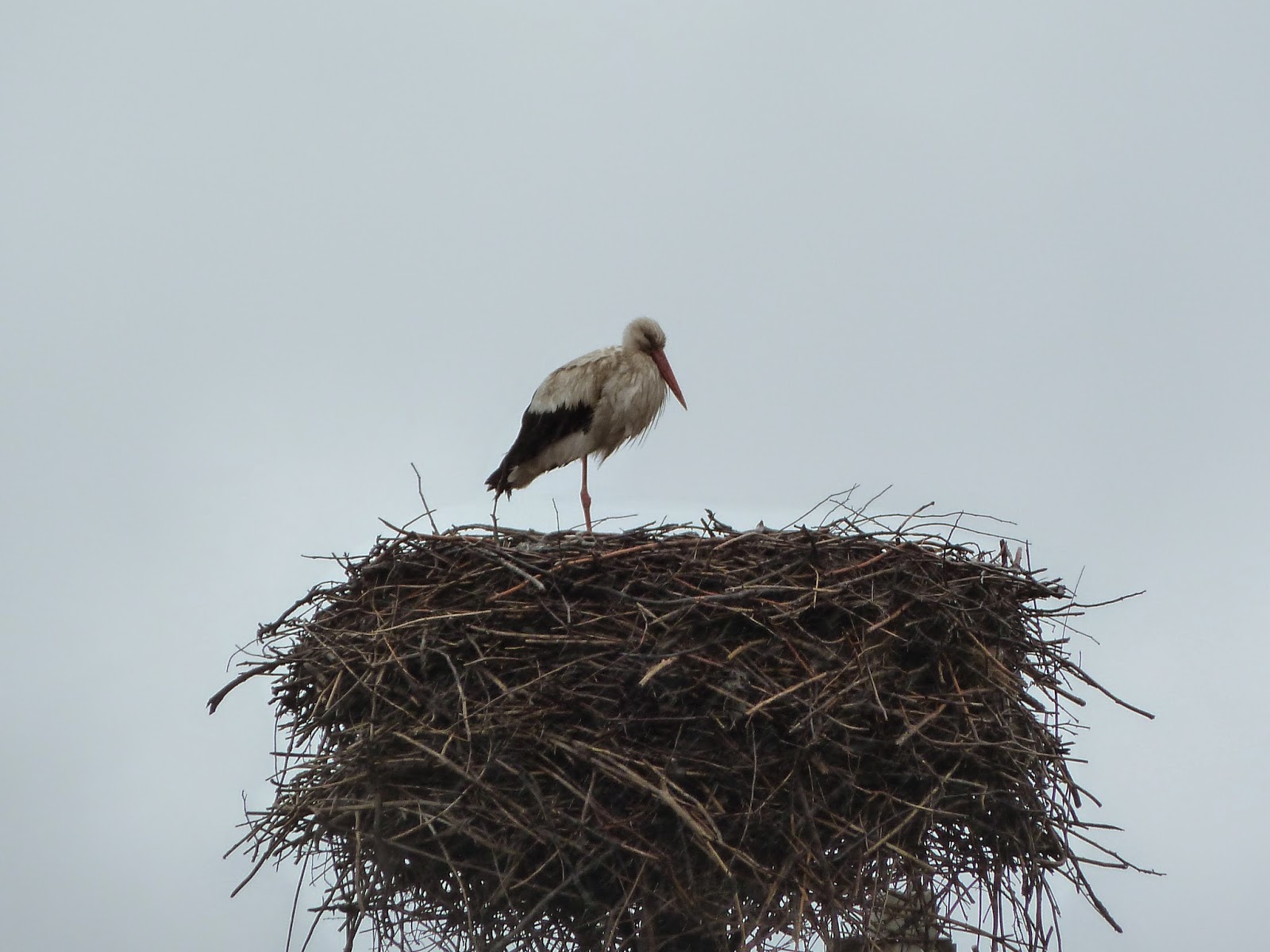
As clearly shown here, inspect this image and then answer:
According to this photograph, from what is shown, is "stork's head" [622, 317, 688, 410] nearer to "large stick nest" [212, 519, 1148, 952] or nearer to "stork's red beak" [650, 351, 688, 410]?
"stork's red beak" [650, 351, 688, 410]

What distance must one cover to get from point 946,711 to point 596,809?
1.27 metres

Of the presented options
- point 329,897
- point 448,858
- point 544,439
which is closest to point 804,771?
point 448,858

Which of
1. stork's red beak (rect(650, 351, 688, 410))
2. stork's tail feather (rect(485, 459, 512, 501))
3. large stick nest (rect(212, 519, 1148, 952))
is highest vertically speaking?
stork's red beak (rect(650, 351, 688, 410))

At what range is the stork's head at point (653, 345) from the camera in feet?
23.5

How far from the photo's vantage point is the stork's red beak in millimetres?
7164

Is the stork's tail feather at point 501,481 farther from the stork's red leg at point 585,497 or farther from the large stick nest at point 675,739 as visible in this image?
the large stick nest at point 675,739

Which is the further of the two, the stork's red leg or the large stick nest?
the stork's red leg

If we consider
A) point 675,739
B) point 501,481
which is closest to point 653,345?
point 501,481

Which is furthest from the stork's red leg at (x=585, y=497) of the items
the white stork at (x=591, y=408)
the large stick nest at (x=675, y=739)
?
the large stick nest at (x=675, y=739)

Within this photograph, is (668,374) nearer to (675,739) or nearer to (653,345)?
(653,345)

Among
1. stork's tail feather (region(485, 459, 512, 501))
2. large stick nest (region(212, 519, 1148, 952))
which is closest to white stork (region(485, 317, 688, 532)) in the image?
stork's tail feather (region(485, 459, 512, 501))

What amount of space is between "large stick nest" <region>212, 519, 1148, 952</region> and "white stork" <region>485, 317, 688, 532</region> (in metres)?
1.92

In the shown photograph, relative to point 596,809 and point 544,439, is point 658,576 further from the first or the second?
point 544,439

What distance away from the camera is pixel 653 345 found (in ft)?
23.6
